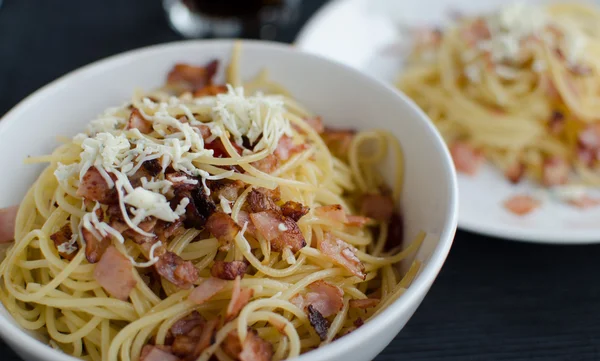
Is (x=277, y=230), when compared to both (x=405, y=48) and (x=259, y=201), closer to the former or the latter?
(x=259, y=201)

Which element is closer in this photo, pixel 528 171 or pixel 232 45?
pixel 232 45

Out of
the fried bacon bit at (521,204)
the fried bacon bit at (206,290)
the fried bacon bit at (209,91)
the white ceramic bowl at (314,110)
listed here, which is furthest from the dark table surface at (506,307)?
the fried bacon bit at (209,91)

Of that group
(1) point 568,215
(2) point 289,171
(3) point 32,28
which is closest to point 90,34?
(3) point 32,28

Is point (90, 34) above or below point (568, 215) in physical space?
above

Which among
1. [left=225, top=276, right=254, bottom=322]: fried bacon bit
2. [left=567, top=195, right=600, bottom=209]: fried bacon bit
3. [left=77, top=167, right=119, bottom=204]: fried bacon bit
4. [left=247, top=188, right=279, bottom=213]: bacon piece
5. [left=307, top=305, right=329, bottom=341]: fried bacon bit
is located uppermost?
[left=77, top=167, right=119, bottom=204]: fried bacon bit

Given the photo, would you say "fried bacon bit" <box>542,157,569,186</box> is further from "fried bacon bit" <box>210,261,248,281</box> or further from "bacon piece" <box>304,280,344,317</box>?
"fried bacon bit" <box>210,261,248,281</box>

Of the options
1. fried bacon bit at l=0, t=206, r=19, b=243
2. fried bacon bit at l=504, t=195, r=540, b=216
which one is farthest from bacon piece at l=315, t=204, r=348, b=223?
fried bacon bit at l=504, t=195, r=540, b=216

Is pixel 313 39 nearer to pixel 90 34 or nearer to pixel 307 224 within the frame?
pixel 90 34

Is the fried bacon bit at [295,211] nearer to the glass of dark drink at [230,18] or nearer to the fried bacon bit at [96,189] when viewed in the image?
the fried bacon bit at [96,189]

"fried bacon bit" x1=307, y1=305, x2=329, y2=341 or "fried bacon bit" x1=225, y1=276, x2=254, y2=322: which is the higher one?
"fried bacon bit" x1=225, y1=276, x2=254, y2=322
